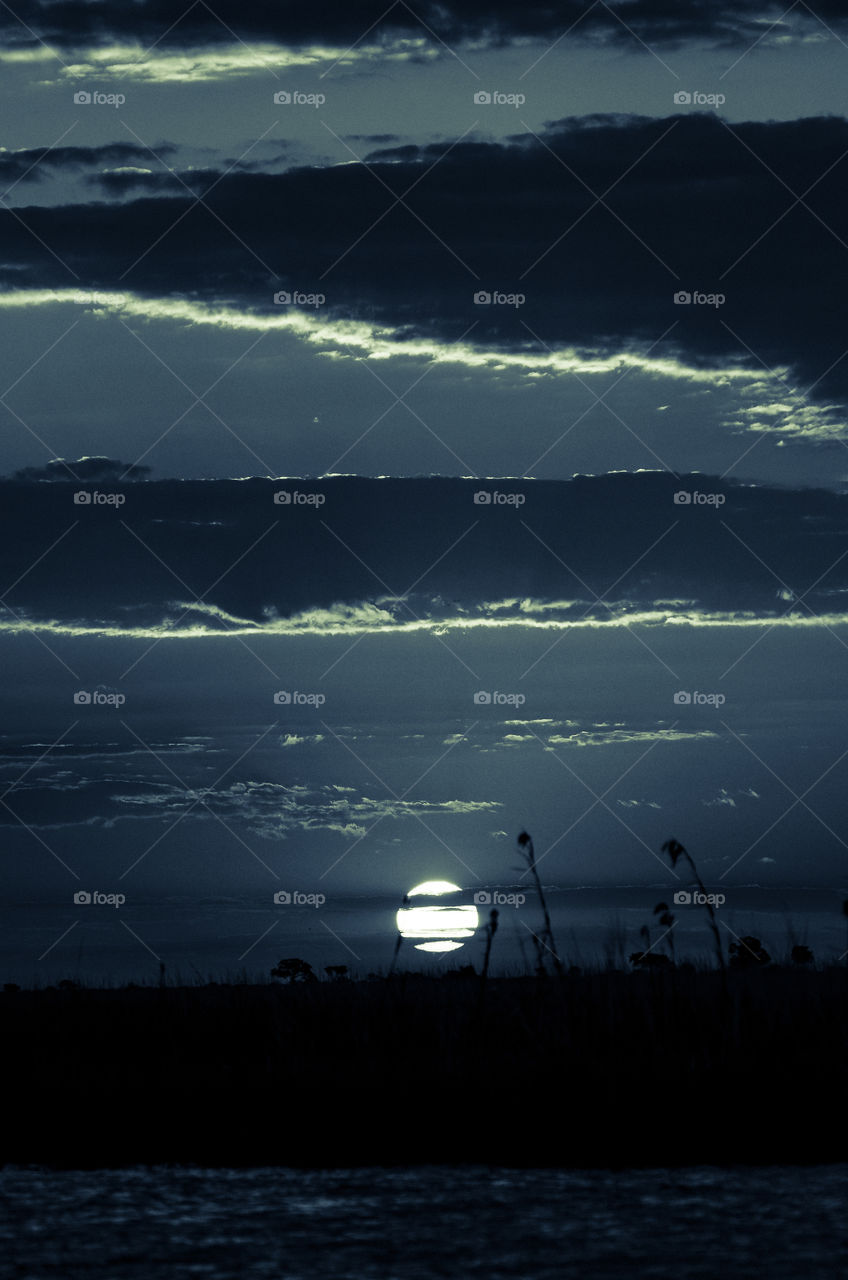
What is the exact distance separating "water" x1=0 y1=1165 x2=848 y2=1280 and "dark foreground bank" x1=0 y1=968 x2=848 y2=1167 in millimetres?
888

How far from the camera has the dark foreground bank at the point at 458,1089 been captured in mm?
11344

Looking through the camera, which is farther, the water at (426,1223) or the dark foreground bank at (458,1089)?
the dark foreground bank at (458,1089)

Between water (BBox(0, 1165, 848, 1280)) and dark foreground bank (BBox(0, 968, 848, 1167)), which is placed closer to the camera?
water (BBox(0, 1165, 848, 1280))

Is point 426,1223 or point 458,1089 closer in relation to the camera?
point 426,1223

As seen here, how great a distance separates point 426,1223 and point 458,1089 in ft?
13.0

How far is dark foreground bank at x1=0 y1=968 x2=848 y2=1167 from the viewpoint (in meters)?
11.3

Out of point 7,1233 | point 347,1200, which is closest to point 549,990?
point 347,1200

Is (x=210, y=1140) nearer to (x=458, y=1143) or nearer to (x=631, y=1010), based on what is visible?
(x=458, y=1143)

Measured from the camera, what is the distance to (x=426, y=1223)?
855cm

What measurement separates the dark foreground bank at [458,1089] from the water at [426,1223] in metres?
0.89

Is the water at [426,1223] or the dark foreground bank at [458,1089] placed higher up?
the dark foreground bank at [458,1089]

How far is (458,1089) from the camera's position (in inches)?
492

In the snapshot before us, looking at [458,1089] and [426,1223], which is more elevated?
[458,1089]

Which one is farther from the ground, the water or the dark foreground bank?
the dark foreground bank
